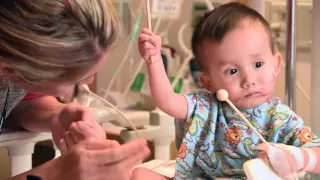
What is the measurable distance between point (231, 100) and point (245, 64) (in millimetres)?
79

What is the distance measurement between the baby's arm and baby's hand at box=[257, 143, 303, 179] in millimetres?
229

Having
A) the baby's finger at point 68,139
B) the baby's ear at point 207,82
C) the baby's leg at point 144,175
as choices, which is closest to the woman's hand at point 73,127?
the baby's finger at point 68,139

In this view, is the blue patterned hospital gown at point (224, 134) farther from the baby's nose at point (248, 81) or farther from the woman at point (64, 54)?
the woman at point (64, 54)

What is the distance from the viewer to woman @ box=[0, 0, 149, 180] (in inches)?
25.6

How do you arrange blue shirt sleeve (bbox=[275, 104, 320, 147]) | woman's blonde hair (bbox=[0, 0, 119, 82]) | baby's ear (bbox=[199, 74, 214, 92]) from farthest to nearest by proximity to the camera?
baby's ear (bbox=[199, 74, 214, 92]), blue shirt sleeve (bbox=[275, 104, 320, 147]), woman's blonde hair (bbox=[0, 0, 119, 82])

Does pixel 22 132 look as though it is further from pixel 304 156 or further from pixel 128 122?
pixel 304 156

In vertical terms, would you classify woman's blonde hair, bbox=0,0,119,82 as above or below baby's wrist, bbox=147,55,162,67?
above

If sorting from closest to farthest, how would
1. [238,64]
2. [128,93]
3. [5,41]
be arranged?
[5,41], [238,64], [128,93]

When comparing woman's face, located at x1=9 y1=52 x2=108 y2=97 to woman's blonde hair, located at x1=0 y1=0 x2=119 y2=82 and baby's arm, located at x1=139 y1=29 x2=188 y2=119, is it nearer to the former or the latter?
woman's blonde hair, located at x1=0 y1=0 x2=119 y2=82

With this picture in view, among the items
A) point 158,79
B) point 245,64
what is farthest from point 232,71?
point 158,79

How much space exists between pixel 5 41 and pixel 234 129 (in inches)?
19.4

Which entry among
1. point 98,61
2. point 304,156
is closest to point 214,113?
point 304,156

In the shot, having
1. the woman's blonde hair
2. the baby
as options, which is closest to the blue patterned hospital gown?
the baby

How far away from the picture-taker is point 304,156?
82 centimetres
